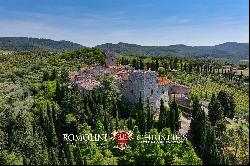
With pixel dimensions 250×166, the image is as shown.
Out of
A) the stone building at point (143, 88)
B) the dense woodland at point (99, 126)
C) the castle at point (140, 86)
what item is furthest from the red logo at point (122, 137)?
the stone building at point (143, 88)

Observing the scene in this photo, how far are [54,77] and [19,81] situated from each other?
11166 millimetres

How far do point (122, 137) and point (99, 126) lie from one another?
4310 millimetres

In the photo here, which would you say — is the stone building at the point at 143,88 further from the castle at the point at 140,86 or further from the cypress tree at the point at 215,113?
the cypress tree at the point at 215,113

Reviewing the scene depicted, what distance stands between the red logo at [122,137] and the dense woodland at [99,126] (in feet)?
3.64

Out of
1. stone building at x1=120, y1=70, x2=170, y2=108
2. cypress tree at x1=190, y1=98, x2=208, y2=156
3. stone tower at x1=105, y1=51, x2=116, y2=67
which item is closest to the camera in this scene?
cypress tree at x1=190, y1=98, x2=208, y2=156

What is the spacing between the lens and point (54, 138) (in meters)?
74.7

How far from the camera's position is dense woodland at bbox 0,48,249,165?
64312 millimetres

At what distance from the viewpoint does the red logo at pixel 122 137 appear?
2731 inches

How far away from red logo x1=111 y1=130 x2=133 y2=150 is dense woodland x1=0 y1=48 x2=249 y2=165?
1110 mm

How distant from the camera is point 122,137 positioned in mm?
72438

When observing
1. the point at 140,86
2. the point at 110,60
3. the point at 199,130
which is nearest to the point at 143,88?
the point at 140,86

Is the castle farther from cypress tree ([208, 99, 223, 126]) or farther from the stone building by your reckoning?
cypress tree ([208, 99, 223, 126])

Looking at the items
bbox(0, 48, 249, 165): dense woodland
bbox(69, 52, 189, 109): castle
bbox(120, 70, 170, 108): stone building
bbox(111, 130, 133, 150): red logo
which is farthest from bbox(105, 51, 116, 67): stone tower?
bbox(111, 130, 133, 150): red logo

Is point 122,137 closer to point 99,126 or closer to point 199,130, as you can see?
point 99,126
